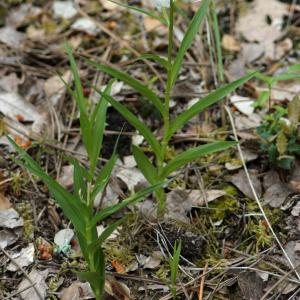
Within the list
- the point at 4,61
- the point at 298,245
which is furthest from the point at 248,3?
the point at 298,245

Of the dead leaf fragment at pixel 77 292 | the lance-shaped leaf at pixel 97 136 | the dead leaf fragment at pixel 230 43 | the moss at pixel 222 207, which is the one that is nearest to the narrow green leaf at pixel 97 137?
the lance-shaped leaf at pixel 97 136

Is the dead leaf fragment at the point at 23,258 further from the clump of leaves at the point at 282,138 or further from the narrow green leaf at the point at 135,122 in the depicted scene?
the clump of leaves at the point at 282,138

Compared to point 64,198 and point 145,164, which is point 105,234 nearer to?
point 64,198

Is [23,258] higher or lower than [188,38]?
lower

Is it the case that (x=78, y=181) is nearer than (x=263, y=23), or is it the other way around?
(x=78, y=181)

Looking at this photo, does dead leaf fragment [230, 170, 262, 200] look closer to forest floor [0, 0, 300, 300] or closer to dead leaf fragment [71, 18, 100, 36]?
forest floor [0, 0, 300, 300]

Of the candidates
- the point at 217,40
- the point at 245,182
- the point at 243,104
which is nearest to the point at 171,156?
the point at 245,182
